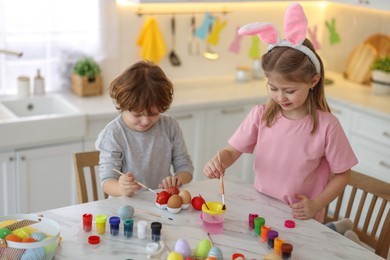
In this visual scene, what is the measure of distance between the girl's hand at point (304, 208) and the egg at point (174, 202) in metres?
0.40

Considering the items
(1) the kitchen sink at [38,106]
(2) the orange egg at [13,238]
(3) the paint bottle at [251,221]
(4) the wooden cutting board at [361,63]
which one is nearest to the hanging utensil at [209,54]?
(4) the wooden cutting board at [361,63]

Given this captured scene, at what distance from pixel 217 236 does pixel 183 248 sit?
187 millimetres

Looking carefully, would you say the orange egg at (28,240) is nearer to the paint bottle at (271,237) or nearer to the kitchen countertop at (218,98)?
the paint bottle at (271,237)

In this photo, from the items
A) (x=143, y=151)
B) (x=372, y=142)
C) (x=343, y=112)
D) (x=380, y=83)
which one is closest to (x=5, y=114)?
(x=143, y=151)

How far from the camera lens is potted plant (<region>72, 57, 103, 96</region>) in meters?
3.38

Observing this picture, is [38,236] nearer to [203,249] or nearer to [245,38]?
[203,249]

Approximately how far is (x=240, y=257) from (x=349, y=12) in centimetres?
310

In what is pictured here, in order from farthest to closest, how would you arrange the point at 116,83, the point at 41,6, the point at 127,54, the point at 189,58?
the point at 189,58 → the point at 127,54 → the point at 41,6 → the point at 116,83

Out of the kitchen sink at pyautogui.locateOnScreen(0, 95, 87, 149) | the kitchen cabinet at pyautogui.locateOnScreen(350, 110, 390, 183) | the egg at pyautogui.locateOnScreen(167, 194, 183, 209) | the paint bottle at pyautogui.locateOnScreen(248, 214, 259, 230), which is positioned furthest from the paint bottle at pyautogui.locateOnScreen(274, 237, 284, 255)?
the kitchen cabinet at pyautogui.locateOnScreen(350, 110, 390, 183)

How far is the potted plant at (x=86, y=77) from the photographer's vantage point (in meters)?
3.38

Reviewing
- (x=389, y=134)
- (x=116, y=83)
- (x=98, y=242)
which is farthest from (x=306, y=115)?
(x=389, y=134)

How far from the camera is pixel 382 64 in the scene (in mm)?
3750

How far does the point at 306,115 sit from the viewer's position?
2072 millimetres

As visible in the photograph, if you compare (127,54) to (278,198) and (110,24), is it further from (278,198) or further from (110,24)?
(278,198)
